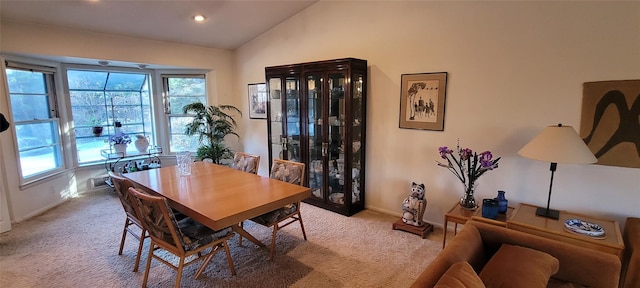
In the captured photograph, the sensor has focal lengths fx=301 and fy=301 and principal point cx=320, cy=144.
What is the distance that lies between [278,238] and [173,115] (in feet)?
11.2

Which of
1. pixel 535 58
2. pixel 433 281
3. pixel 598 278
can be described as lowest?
pixel 598 278

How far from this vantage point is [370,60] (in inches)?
142

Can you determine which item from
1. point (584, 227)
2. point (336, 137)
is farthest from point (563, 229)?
point (336, 137)

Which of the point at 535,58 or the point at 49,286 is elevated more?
the point at 535,58

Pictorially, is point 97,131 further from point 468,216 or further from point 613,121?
point 613,121

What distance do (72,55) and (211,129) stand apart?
6.46ft

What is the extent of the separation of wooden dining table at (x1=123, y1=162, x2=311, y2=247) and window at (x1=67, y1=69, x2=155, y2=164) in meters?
2.46

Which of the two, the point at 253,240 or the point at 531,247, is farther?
the point at 253,240

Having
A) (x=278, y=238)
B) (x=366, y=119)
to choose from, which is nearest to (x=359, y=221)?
(x=278, y=238)

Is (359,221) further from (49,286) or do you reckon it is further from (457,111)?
(49,286)

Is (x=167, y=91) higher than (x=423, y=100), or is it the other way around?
(x=167, y=91)

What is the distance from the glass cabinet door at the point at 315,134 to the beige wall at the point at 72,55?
85.4 inches

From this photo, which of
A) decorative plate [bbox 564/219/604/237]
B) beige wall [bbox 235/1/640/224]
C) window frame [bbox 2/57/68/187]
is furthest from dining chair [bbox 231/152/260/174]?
decorative plate [bbox 564/219/604/237]

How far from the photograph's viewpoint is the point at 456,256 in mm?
1614
